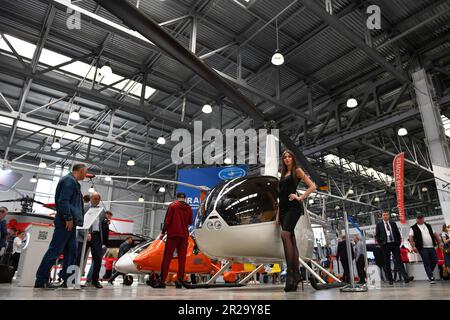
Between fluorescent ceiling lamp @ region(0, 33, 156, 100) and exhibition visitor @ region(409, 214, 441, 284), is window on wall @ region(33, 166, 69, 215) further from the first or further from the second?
exhibition visitor @ region(409, 214, 441, 284)

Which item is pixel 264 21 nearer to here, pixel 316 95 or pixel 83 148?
pixel 316 95

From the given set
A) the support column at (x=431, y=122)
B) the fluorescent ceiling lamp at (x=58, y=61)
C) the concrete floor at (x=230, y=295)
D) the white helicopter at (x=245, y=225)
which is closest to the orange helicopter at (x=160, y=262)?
the white helicopter at (x=245, y=225)

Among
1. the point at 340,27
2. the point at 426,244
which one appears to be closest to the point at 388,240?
the point at 426,244

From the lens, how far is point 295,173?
12.2ft

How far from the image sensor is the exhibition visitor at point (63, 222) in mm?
3994

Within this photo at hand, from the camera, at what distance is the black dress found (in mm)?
3504

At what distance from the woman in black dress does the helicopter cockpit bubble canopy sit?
0.80ft

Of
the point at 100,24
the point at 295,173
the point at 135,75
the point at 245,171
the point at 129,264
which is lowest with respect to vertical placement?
the point at 129,264

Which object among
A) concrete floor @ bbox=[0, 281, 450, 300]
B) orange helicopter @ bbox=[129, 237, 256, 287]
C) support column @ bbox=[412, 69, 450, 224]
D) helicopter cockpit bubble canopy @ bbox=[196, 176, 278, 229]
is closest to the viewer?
concrete floor @ bbox=[0, 281, 450, 300]

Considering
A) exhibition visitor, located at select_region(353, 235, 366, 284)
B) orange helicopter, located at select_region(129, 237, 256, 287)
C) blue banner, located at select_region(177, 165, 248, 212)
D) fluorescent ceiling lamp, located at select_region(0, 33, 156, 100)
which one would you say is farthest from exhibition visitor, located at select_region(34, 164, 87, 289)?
exhibition visitor, located at select_region(353, 235, 366, 284)

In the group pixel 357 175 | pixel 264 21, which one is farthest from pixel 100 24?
pixel 357 175

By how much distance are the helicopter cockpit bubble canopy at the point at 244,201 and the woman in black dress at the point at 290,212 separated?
244 mm

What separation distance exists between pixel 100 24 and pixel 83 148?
13.9 m

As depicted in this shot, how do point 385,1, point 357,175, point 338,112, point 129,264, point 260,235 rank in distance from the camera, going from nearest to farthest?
point 260,235 < point 129,264 < point 385,1 < point 338,112 < point 357,175
